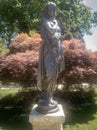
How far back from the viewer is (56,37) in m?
5.30

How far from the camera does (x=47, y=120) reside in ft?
17.1

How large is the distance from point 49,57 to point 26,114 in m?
5.72

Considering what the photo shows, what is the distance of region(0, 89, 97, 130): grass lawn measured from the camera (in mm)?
9180

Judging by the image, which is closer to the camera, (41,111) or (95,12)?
(41,111)

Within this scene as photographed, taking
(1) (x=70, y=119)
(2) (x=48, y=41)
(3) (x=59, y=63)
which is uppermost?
(2) (x=48, y=41)

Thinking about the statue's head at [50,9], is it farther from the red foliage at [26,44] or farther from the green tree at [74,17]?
the green tree at [74,17]

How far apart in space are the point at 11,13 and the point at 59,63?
18578mm

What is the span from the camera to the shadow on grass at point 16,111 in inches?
366

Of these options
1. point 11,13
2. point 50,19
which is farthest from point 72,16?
point 50,19

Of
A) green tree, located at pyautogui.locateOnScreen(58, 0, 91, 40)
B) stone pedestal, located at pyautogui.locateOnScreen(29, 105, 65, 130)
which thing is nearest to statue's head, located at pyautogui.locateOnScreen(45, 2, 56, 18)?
stone pedestal, located at pyautogui.locateOnScreen(29, 105, 65, 130)

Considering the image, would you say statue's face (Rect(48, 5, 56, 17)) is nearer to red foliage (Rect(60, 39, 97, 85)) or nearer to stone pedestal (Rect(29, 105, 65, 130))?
stone pedestal (Rect(29, 105, 65, 130))

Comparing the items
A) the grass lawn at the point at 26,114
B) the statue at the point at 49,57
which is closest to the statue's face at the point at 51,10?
the statue at the point at 49,57

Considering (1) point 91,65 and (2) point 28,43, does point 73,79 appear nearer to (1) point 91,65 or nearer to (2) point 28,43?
(1) point 91,65

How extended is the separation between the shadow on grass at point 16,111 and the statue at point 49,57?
386cm
